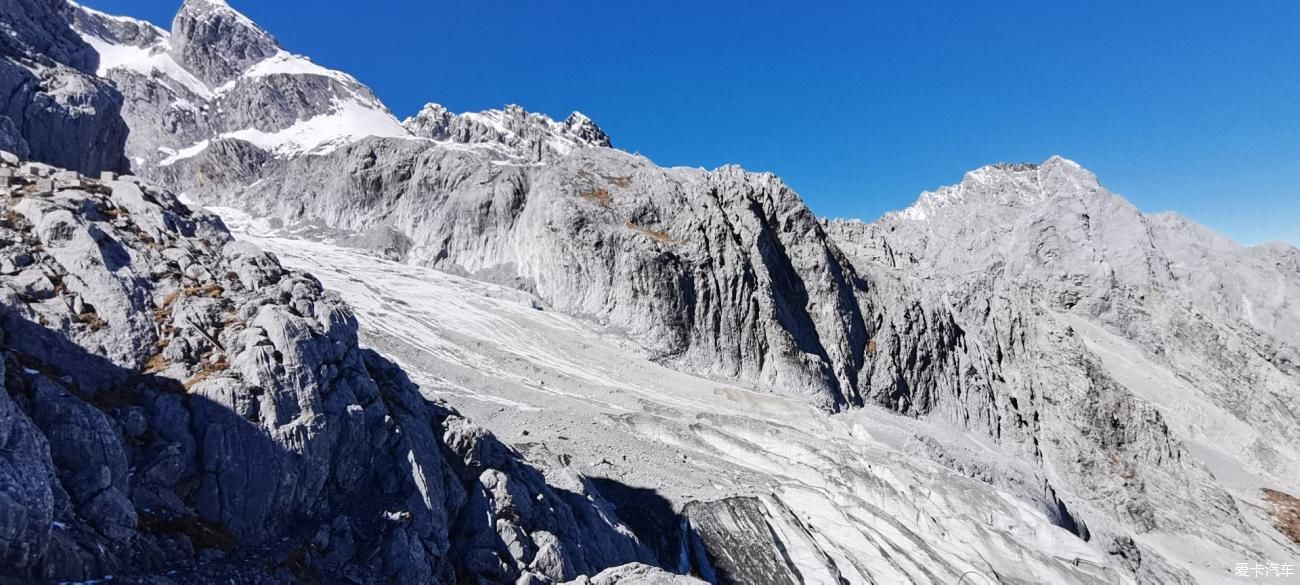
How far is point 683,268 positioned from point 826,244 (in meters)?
18.7

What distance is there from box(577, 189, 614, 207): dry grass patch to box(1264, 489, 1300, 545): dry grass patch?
233ft

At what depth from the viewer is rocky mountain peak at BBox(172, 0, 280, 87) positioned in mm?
119875

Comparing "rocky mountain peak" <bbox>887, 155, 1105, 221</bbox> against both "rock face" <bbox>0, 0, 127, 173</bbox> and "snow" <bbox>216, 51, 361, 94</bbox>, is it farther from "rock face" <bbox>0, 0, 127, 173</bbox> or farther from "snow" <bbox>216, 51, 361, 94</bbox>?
"rock face" <bbox>0, 0, 127, 173</bbox>

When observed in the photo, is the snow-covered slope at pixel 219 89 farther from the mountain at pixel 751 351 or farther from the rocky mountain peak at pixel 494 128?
the rocky mountain peak at pixel 494 128

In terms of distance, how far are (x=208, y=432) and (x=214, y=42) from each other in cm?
13150

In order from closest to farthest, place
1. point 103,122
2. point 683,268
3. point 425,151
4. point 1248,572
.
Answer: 1. point 103,122
2. point 1248,572
3. point 683,268
4. point 425,151

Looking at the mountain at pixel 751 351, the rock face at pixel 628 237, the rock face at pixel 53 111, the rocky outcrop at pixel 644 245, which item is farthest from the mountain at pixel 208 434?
the rock face at pixel 628 237

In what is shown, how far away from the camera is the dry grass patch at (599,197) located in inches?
2650

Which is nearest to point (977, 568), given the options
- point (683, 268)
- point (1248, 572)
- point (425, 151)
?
point (683, 268)

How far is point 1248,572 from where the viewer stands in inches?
2270

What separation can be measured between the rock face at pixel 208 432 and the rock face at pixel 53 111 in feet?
62.1

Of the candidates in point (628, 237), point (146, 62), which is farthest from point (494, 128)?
point (628, 237)

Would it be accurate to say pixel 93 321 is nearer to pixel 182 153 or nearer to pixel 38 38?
pixel 38 38

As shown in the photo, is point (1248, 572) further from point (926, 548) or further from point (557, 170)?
point (557, 170)
